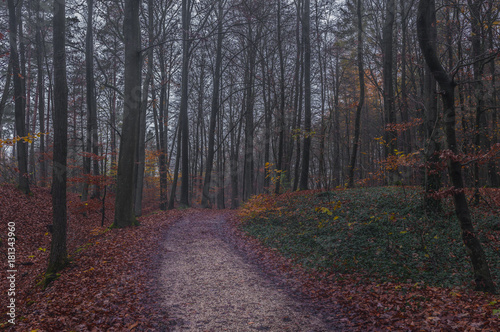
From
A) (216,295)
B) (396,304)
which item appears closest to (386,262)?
(396,304)

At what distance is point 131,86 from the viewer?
10.8 meters

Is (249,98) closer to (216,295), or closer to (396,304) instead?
(216,295)

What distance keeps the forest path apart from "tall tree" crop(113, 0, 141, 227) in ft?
9.23

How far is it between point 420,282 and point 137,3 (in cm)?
1253

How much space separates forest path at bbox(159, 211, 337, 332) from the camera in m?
4.72

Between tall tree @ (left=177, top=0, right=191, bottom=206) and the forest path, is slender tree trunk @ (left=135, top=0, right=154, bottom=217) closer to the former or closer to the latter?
tall tree @ (left=177, top=0, right=191, bottom=206)

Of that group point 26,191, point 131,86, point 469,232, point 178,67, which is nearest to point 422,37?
point 469,232

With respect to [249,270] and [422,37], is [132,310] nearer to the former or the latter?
[249,270]

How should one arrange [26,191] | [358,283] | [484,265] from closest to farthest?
[484,265] → [358,283] → [26,191]

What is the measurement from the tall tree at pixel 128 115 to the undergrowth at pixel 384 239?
5053 mm

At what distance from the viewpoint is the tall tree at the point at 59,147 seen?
6.83 meters

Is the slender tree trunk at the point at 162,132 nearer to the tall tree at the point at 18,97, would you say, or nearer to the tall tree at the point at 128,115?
the tall tree at the point at 18,97

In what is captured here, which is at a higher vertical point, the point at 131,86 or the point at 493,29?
the point at 493,29

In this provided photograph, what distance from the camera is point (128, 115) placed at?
1094 centimetres
